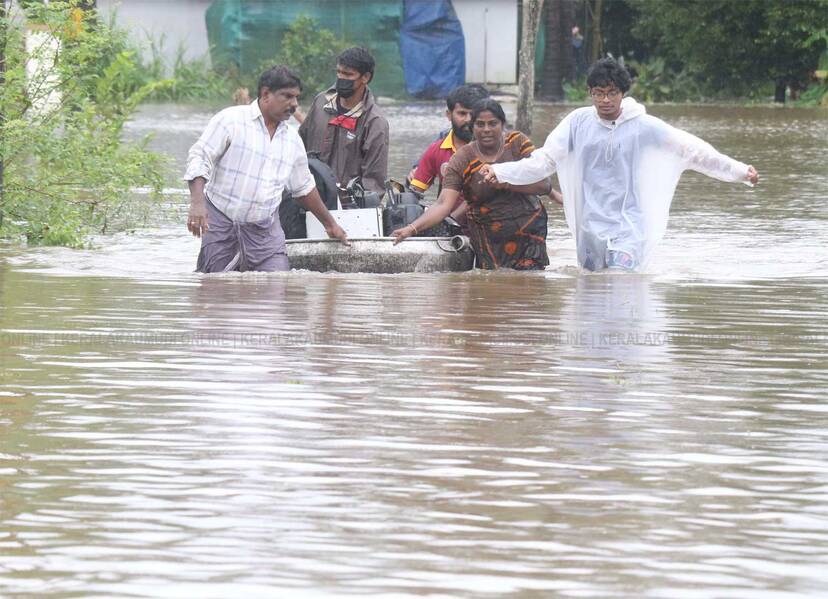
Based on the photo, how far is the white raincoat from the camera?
967cm

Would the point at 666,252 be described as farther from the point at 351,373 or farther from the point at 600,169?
the point at 351,373

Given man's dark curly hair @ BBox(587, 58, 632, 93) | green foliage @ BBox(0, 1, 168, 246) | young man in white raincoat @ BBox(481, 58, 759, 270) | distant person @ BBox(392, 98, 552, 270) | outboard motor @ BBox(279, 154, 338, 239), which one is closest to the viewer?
man's dark curly hair @ BBox(587, 58, 632, 93)

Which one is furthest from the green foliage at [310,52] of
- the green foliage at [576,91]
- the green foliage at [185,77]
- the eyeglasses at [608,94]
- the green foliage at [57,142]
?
the eyeglasses at [608,94]

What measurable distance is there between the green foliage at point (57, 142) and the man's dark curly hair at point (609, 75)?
150 inches

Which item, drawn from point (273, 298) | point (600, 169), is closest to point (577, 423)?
point (273, 298)

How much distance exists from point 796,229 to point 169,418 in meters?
8.47

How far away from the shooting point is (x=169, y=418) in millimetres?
5820

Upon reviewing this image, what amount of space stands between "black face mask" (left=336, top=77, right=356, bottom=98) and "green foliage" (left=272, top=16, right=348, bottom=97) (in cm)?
2442

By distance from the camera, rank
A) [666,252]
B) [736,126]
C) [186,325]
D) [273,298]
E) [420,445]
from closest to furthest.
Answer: [420,445], [186,325], [273,298], [666,252], [736,126]

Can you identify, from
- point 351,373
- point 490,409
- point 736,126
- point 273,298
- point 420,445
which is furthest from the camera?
point 736,126

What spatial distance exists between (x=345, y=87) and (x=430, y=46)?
25538 mm

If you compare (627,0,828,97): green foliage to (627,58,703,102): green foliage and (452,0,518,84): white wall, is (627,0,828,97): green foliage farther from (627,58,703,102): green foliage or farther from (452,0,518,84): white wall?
(452,0,518,84): white wall

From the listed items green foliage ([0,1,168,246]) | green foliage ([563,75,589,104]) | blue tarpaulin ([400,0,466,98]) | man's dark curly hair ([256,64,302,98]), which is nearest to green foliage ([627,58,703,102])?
green foliage ([563,75,589,104])

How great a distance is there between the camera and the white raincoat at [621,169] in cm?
967
